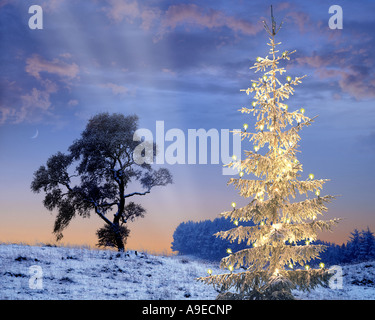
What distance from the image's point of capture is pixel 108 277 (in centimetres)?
1834

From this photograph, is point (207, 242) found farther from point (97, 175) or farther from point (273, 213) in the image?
point (273, 213)

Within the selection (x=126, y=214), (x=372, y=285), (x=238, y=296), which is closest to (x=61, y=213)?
(x=126, y=214)

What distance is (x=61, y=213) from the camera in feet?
95.7

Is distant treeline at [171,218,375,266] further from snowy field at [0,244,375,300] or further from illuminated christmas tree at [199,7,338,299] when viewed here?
illuminated christmas tree at [199,7,338,299]

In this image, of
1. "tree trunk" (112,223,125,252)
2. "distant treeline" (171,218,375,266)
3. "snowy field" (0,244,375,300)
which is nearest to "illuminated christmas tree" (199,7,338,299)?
"snowy field" (0,244,375,300)

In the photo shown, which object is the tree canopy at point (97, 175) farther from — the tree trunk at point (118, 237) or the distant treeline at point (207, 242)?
the distant treeline at point (207, 242)

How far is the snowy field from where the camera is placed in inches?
580

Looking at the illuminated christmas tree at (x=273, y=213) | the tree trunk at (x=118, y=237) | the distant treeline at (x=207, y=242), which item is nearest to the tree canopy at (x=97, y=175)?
the tree trunk at (x=118, y=237)

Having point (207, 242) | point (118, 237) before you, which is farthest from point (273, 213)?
point (207, 242)

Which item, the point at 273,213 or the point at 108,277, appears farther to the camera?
the point at 108,277

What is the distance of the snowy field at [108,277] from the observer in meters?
14.7

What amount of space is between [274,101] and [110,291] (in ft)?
35.3

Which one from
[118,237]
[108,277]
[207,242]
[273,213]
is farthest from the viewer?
[207,242]

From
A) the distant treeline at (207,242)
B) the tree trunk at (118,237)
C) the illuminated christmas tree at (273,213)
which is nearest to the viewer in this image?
the illuminated christmas tree at (273,213)
